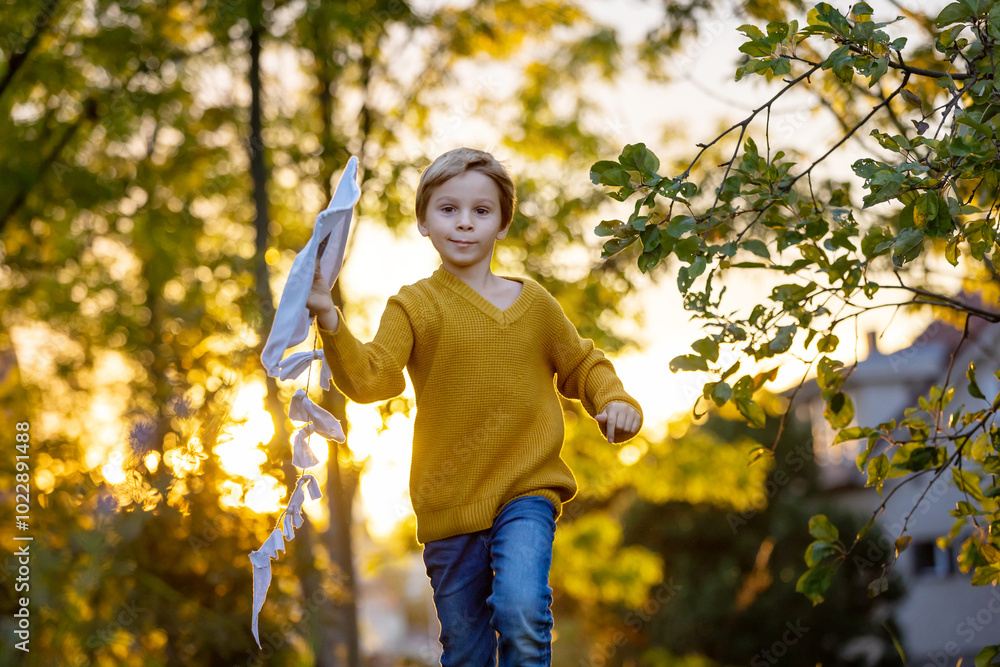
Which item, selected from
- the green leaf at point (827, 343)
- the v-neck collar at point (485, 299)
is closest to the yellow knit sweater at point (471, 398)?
the v-neck collar at point (485, 299)

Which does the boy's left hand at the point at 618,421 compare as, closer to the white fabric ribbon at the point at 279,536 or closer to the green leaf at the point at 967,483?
the white fabric ribbon at the point at 279,536

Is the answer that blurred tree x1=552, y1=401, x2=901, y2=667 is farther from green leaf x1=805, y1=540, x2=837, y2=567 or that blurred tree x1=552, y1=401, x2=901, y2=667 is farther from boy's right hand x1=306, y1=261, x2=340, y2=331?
boy's right hand x1=306, y1=261, x2=340, y2=331

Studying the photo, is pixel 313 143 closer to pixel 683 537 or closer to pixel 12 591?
pixel 12 591

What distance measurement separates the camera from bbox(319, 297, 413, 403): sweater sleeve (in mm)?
2154

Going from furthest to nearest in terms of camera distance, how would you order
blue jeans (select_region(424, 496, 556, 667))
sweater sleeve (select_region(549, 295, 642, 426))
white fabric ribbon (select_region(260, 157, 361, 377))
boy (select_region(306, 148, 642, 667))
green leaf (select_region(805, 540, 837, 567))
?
green leaf (select_region(805, 540, 837, 567)) → sweater sleeve (select_region(549, 295, 642, 426)) → boy (select_region(306, 148, 642, 667)) → blue jeans (select_region(424, 496, 556, 667)) → white fabric ribbon (select_region(260, 157, 361, 377))

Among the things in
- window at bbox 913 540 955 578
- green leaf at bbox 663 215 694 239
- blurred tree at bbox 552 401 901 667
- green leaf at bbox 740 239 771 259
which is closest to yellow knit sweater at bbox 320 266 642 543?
green leaf at bbox 663 215 694 239

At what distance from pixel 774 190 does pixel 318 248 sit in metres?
1.39

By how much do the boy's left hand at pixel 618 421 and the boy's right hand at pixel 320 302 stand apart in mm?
740

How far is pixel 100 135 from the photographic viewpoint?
895 cm

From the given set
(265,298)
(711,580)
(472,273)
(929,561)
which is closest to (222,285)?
(265,298)

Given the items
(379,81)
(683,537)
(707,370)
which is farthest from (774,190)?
(683,537)

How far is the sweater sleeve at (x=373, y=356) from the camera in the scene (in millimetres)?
2154

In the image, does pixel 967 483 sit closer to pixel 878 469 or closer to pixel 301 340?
pixel 878 469

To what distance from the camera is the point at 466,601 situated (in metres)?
2.32
